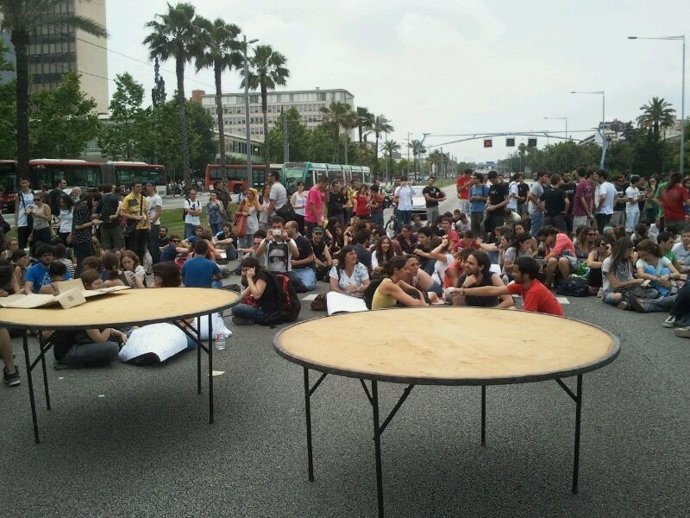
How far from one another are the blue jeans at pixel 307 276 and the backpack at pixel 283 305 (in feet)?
8.49

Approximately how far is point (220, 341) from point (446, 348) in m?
4.67

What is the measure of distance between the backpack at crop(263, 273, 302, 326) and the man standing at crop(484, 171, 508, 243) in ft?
23.8

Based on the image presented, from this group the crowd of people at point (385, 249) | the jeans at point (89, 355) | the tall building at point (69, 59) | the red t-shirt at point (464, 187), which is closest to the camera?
the jeans at point (89, 355)

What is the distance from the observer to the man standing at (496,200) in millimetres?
14672

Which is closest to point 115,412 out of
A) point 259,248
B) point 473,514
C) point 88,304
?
point 88,304

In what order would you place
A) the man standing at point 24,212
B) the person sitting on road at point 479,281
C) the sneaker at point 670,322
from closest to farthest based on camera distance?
the person sitting on road at point 479,281 < the sneaker at point 670,322 < the man standing at point 24,212

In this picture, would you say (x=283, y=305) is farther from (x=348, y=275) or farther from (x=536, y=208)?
(x=536, y=208)

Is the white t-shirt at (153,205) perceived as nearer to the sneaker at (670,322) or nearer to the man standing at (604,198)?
the man standing at (604,198)

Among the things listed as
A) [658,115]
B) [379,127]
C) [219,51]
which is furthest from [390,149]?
[219,51]

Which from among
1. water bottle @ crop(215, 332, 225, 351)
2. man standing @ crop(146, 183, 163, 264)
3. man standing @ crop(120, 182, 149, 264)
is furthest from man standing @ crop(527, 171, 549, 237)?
water bottle @ crop(215, 332, 225, 351)

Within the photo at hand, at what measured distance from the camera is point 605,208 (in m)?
15.1

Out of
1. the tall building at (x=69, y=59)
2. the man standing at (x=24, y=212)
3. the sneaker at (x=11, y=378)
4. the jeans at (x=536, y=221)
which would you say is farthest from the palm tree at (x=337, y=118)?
the sneaker at (x=11, y=378)

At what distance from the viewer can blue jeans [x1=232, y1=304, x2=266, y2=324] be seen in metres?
8.77

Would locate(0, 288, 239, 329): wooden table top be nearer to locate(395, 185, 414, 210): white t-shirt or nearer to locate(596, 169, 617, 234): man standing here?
locate(596, 169, 617, 234): man standing
